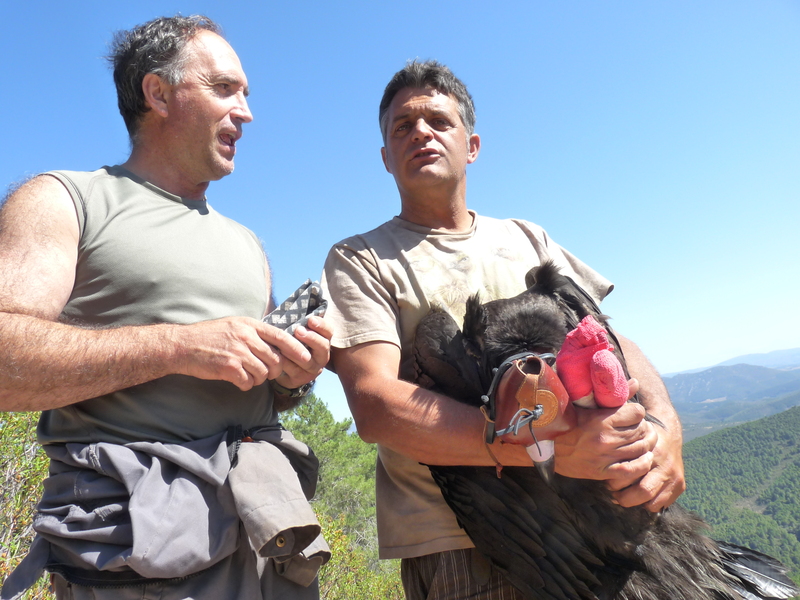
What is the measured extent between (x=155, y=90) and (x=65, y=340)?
4.59 ft

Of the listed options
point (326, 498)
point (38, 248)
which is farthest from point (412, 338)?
point (326, 498)

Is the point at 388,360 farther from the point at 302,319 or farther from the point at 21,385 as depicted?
the point at 21,385

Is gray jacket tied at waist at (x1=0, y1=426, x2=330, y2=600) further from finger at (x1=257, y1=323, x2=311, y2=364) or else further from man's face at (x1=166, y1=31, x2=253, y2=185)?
man's face at (x1=166, y1=31, x2=253, y2=185)

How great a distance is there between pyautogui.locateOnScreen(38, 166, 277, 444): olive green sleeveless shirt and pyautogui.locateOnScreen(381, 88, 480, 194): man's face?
1.17m

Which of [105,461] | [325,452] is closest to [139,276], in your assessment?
[105,461]

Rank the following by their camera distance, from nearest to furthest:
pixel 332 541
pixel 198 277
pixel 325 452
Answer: pixel 198 277
pixel 332 541
pixel 325 452

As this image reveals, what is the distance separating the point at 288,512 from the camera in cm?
179

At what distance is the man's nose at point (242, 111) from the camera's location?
2.58 metres

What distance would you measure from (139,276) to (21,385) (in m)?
0.54

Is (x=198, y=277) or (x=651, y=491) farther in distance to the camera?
(x=198, y=277)

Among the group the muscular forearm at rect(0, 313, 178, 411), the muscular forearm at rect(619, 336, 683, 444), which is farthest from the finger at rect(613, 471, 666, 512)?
the muscular forearm at rect(0, 313, 178, 411)

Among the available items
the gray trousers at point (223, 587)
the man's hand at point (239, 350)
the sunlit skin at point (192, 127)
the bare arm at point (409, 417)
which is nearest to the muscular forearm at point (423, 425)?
the bare arm at point (409, 417)

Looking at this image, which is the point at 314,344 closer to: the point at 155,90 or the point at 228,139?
the point at 228,139

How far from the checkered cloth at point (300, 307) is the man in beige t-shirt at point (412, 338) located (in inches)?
12.3
